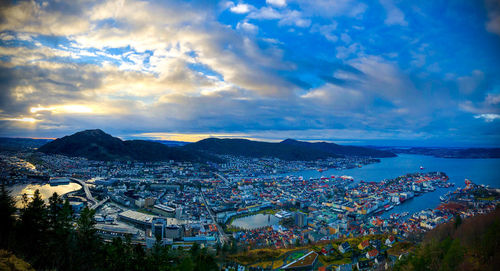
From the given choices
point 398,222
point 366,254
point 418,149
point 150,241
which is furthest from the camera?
point 418,149

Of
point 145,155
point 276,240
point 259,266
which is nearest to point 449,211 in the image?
point 276,240

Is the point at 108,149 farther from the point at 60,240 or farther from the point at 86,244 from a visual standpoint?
the point at 86,244

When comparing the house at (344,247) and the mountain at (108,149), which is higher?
the mountain at (108,149)

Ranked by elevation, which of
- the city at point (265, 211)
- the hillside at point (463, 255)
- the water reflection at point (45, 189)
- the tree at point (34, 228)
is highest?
the tree at point (34, 228)

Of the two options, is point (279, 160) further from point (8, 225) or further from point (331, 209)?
point (8, 225)

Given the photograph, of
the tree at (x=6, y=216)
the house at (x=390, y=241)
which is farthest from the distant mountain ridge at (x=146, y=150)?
the house at (x=390, y=241)

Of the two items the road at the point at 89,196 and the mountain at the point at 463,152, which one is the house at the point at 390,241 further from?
the mountain at the point at 463,152
